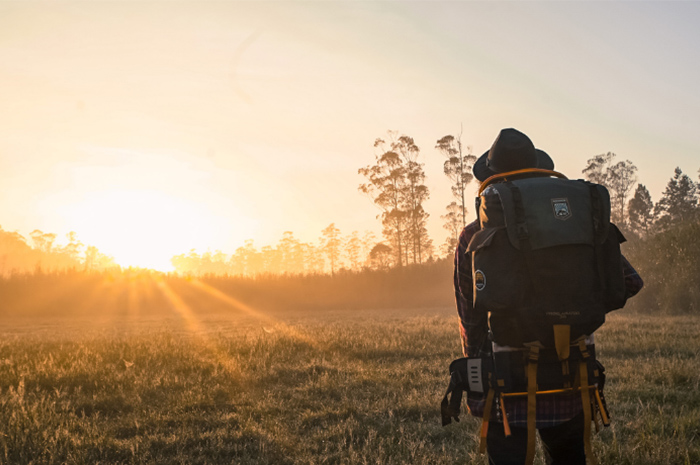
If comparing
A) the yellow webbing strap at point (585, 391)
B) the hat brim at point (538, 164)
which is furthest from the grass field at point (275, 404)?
the hat brim at point (538, 164)

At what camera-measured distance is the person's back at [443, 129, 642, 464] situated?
7.02 ft

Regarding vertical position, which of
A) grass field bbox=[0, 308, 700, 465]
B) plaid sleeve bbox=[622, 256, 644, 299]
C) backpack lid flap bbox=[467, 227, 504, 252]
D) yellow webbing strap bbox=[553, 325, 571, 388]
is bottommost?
grass field bbox=[0, 308, 700, 465]

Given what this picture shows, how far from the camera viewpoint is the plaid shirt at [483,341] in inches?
90.7

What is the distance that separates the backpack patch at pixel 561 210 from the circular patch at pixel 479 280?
411 millimetres

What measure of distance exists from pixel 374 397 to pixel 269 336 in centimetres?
522

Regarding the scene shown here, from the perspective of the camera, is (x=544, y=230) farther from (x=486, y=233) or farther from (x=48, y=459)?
(x=48, y=459)

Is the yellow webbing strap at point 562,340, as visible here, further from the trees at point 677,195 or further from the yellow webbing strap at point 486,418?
the trees at point 677,195

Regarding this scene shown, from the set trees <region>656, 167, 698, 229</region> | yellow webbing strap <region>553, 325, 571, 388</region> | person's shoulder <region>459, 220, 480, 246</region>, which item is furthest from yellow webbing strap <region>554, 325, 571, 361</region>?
trees <region>656, 167, 698, 229</region>

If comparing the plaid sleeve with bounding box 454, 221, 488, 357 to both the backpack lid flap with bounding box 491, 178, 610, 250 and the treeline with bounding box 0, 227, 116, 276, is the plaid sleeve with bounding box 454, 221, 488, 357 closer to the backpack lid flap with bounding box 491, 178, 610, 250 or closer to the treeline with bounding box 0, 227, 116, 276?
the backpack lid flap with bounding box 491, 178, 610, 250

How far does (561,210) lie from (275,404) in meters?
5.05

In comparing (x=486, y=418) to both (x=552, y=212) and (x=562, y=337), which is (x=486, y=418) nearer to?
(x=562, y=337)

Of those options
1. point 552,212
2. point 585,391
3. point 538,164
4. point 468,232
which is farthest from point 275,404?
point 552,212

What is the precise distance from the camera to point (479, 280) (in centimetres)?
222

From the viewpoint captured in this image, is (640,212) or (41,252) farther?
(41,252)
